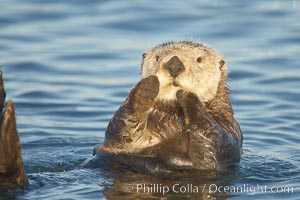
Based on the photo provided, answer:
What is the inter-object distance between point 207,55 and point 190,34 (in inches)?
211

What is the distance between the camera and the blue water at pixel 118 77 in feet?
22.7

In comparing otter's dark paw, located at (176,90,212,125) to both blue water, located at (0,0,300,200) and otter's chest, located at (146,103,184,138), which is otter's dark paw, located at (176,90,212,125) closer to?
otter's chest, located at (146,103,184,138)

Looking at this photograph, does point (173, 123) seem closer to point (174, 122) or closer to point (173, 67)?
point (174, 122)

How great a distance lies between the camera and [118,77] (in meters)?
11.3

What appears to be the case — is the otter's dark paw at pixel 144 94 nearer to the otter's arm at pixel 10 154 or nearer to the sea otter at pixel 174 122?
the sea otter at pixel 174 122

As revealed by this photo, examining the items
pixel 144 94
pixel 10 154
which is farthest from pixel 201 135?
pixel 10 154

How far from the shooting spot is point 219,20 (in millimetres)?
14078

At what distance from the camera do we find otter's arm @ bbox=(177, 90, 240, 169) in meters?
6.80

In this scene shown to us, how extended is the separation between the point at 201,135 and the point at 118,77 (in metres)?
4.58

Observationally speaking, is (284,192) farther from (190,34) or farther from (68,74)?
(190,34)

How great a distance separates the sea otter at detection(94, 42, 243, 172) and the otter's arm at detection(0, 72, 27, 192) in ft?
3.67

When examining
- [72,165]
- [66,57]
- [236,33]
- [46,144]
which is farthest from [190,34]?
[72,165]

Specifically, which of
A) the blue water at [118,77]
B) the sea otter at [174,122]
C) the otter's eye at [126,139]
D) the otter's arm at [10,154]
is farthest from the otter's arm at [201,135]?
the otter's arm at [10,154]

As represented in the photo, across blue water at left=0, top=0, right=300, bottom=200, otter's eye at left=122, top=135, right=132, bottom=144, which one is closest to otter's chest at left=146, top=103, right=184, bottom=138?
otter's eye at left=122, top=135, right=132, bottom=144
